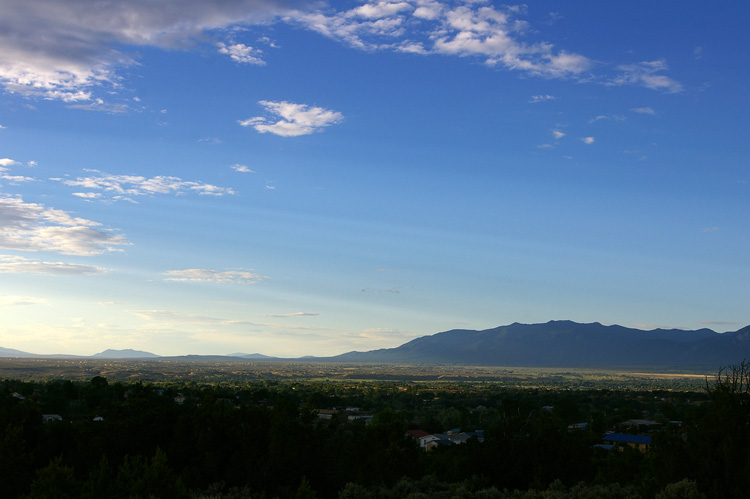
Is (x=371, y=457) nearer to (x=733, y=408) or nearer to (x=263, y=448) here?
(x=263, y=448)

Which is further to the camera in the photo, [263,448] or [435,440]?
[435,440]

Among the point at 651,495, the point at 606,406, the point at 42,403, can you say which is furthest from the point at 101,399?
the point at 606,406

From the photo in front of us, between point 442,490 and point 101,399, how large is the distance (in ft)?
144

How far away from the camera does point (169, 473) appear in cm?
1972

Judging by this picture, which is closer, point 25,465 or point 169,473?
point 169,473

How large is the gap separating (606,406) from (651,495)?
73.4 meters

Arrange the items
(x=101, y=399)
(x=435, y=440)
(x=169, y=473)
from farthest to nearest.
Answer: (x=101, y=399) < (x=435, y=440) < (x=169, y=473)

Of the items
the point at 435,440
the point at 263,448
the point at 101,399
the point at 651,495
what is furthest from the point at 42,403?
the point at 651,495

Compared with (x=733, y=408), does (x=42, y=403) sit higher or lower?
lower

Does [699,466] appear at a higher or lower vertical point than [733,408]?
lower

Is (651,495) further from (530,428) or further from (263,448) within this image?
(263,448)

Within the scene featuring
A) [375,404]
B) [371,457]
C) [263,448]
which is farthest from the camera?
[375,404]

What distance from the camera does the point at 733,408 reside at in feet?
62.5

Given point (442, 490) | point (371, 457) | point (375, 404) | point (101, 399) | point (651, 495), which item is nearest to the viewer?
point (651, 495)
